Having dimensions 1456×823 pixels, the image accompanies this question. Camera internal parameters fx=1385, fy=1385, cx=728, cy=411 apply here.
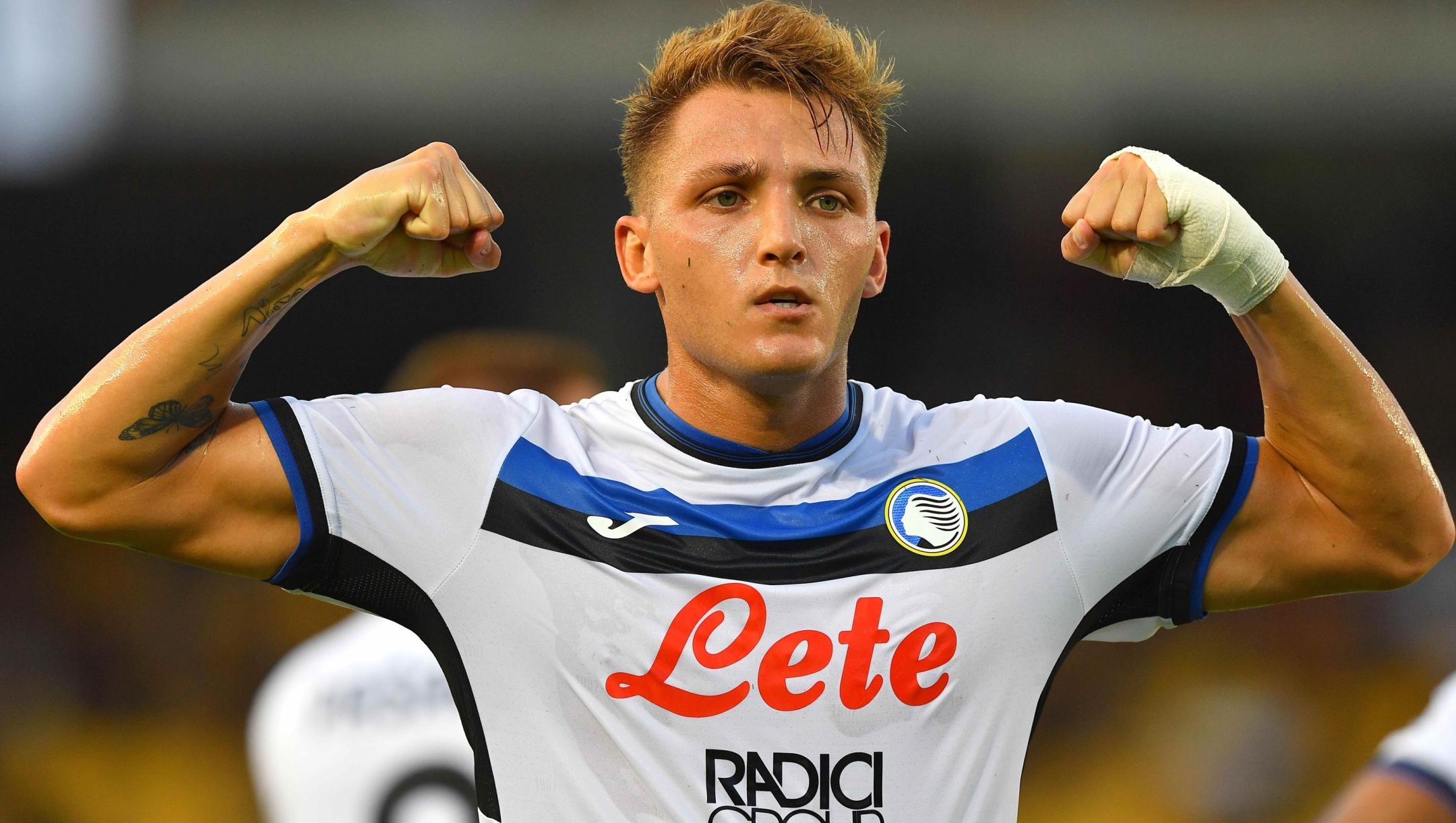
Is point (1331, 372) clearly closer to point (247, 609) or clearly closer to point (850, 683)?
point (850, 683)

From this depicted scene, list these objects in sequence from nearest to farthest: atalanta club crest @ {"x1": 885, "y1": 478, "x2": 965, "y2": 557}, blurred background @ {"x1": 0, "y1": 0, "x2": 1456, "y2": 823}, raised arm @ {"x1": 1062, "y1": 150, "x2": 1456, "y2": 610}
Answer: raised arm @ {"x1": 1062, "y1": 150, "x2": 1456, "y2": 610} → atalanta club crest @ {"x1": 885, "y1": 478, "x2": 965, "y2": 557} → blurred background @ {"x1": 0, "y1": 0, "x2": 1456, "y2": 823}

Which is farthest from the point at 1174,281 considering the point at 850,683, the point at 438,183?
the point at 438,183

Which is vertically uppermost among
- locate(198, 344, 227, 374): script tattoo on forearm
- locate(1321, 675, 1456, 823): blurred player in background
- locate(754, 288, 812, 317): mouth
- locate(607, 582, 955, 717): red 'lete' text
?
locate(754, 288, 812, 317): mouth

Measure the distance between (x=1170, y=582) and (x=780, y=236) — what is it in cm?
93

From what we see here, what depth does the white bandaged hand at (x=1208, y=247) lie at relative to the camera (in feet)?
7.57

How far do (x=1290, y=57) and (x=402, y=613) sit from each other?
8.23 meters

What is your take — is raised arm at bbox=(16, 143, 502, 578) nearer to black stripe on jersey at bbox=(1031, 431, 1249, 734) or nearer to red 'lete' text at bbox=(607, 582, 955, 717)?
red 'lete' text at bbox=(607, 582, 955, 717)

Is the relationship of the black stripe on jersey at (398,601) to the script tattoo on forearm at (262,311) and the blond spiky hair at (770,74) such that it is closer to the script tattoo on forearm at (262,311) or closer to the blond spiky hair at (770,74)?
the script tattoo on forearm at (262,311)

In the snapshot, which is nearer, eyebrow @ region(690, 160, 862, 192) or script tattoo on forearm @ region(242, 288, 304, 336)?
script tattoo on forearm @ region(242, 288, 304, 336)

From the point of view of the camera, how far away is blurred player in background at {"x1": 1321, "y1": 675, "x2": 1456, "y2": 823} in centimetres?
262

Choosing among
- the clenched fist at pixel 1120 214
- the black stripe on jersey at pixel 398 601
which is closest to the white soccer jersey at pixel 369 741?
the black stripe on jersey at pixel 398 601

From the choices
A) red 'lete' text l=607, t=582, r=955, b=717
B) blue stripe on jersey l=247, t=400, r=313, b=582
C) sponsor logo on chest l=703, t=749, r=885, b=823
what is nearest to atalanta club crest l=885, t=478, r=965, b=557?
red 'lete' text l=607, t=582, r=955, b=717

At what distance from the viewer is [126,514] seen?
2240 millimetres

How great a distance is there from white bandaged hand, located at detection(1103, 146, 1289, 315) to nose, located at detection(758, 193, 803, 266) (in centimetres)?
55
